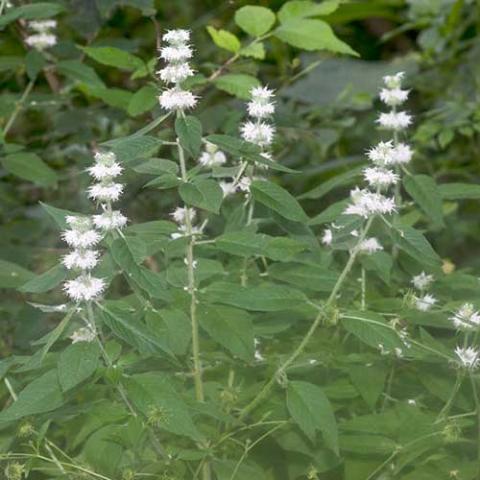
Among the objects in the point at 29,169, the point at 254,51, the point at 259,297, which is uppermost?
the point at 259,297

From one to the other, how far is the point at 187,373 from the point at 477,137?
286 cm

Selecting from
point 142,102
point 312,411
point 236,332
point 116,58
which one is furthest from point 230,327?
point 116,58

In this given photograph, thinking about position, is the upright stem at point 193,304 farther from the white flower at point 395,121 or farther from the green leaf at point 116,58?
the green leaf at point 116,58

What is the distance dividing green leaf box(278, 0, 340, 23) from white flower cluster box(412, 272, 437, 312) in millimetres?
828

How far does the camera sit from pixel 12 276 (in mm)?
2504

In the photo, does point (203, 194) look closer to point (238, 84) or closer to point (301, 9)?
point (238, 84)

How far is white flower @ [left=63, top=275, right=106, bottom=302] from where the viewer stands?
191 centimetres

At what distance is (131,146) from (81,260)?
0.22 metres

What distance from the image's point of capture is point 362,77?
15.5 ft

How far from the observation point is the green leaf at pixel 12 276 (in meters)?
2.47

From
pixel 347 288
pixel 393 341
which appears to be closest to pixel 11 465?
pixel 393 341

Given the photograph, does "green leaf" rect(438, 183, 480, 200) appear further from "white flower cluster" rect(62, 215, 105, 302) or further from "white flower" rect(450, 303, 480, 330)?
"white flower cluster" rect(62, 215, 105, 302)

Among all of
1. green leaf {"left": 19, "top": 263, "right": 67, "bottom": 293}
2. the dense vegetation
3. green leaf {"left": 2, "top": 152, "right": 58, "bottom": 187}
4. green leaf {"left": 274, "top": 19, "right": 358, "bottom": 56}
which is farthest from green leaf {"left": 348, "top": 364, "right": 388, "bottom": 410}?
green leaf {"left": 2, "top": 152, "right": 58, "bottom": 187}

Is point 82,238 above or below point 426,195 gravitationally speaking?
above
